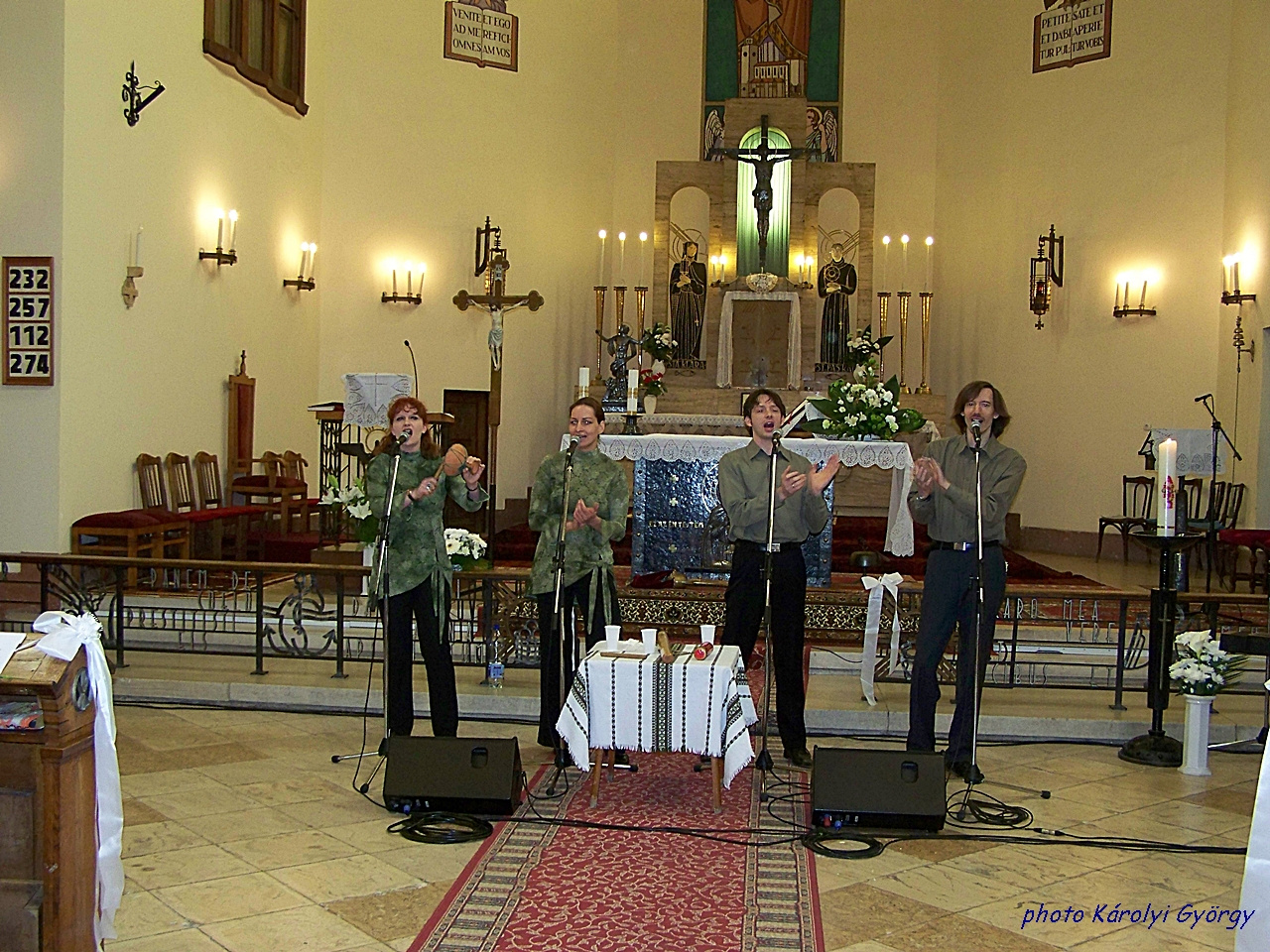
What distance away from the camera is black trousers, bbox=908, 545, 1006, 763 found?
520 cm

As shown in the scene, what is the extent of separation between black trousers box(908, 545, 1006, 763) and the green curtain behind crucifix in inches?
377

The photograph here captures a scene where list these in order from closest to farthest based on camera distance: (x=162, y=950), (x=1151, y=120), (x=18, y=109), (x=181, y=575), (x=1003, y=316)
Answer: (x=162, y=950) → (x=18, y=109) → (x=181, y=575) → (x=1151, y=120) → (x=1003, y=316)

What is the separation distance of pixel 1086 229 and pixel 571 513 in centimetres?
975

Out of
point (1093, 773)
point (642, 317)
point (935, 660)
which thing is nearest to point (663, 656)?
point (935, 660)

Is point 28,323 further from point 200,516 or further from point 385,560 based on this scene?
point 385,560

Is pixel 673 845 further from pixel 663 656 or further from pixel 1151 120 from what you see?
pixel 1151 120

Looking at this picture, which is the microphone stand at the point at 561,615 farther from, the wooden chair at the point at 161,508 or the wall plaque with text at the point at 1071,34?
the wall plaque with text at the point at 1071,34

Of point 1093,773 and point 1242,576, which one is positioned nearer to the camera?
point 1093,773

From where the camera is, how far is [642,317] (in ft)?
49.9

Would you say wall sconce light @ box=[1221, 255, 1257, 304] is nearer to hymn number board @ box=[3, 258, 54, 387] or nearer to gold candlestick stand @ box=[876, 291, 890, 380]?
gold candlestick stand @ box=[876, 291, 890, 380]

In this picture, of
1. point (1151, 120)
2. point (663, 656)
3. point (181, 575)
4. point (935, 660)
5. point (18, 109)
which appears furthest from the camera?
point (1151, 120)

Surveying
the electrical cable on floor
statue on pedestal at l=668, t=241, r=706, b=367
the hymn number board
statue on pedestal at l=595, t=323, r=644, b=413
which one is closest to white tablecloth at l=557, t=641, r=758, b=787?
the electrical cable on floor

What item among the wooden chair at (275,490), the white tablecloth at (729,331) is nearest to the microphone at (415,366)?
the wooden chair at (275,490)

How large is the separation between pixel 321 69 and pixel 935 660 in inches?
401
